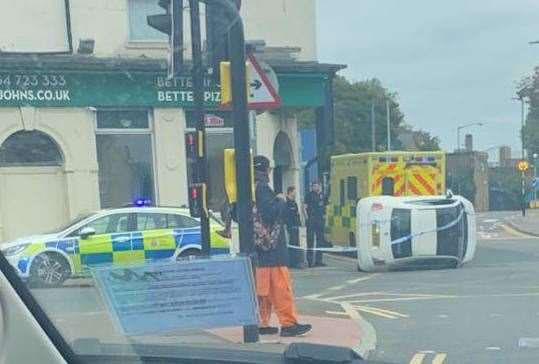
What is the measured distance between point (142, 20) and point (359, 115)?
71cm

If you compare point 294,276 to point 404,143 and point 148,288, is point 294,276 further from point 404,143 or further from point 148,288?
point 148,288

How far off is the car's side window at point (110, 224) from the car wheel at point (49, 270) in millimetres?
233

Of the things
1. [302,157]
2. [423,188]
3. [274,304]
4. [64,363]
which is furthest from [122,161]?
[274,304]

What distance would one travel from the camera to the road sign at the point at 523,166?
290 cm

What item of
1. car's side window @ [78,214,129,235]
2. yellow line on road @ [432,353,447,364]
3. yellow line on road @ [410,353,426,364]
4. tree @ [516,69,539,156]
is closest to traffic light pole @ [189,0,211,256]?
car's side window @ [78,214,129,235]

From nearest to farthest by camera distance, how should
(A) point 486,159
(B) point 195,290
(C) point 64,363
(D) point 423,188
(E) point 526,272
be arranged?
(C) point 64,363 < (B) point 195,290 < (A) point 486,159 < (D) point 423,188 < (E) point 526,272

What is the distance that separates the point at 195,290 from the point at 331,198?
3.05ft

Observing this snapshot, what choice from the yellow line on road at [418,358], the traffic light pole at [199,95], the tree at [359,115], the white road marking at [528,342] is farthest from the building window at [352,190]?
the white road marking at [528,342]

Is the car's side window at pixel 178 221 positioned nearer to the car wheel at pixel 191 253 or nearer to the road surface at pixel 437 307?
the car wheel at pixel 191 253

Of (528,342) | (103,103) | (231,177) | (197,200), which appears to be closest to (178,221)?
(197,200)

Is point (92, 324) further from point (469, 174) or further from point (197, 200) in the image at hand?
point (469, 174)

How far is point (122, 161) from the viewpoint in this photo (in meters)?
2.28

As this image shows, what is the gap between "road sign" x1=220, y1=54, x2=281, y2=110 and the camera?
299cm

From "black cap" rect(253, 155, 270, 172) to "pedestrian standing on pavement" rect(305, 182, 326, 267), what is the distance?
256mm
